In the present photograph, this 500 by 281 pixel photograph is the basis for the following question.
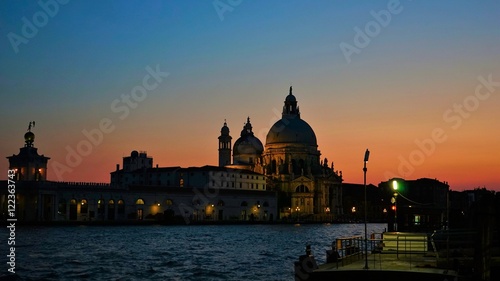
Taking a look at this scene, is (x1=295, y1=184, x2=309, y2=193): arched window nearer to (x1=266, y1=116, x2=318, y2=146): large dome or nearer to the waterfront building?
Result: the waterfront building

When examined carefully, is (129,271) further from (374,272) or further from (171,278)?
(374,272)

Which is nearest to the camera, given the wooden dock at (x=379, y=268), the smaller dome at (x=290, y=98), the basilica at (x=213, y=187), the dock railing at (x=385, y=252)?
the wooden dock at (x=379, y=268)

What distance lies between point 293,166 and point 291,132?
26.1 ft

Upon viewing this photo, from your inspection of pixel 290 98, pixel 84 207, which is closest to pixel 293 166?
pixel 290 98

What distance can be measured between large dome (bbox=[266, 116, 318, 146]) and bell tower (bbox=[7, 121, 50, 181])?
231ft

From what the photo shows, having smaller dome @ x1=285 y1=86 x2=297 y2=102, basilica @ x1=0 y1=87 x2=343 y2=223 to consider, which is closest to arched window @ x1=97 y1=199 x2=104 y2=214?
basilica @ x1=0 y1=87 x2=343 y2=223

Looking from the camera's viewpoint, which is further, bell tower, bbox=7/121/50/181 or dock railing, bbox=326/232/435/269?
bell tower, bbox=7/121/50/181

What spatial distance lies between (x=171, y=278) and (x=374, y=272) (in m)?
19.2

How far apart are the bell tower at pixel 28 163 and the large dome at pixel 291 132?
231 ft

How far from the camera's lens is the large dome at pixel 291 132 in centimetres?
17150

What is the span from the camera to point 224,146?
183m

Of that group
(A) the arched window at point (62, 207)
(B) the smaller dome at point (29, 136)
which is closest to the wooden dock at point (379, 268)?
(A) the arched window at point (62, 207)

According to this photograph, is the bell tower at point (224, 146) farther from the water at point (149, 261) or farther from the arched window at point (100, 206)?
the water at point (149, 261)

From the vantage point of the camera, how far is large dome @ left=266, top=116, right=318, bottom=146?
17150cm
